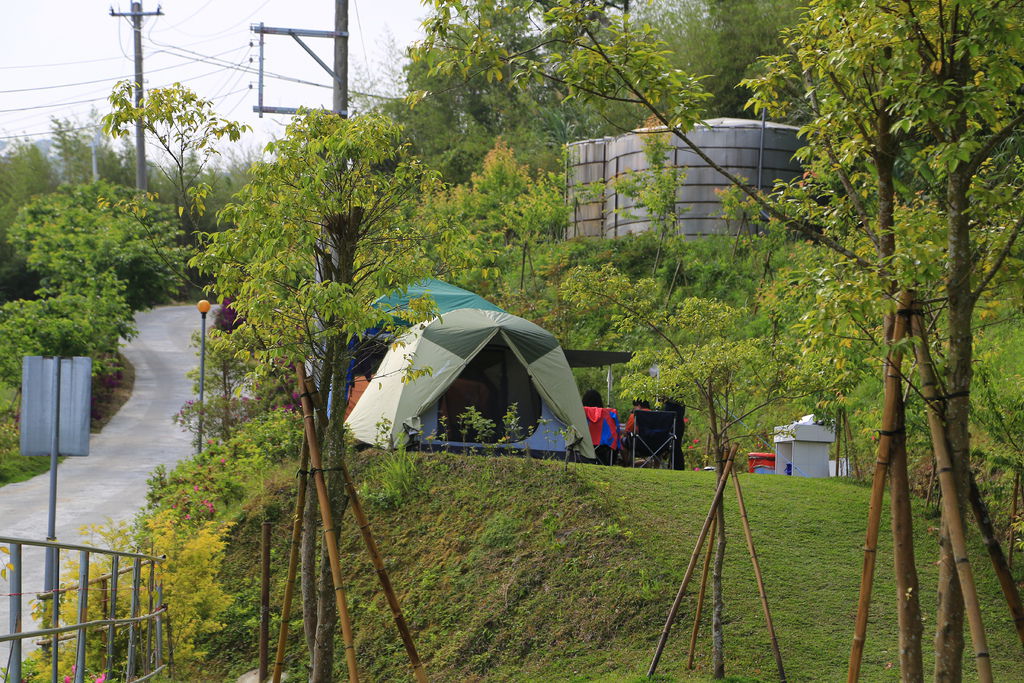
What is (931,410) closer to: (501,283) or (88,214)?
(501,283)

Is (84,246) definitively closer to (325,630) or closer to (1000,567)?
(325,630)

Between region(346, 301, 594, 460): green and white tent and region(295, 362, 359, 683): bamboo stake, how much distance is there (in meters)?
6.22

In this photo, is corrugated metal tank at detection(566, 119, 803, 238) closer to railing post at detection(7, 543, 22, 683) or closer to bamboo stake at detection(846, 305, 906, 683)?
bamboo stake at detection(846, 305, 906, 683)

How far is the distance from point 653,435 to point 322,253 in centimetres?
792

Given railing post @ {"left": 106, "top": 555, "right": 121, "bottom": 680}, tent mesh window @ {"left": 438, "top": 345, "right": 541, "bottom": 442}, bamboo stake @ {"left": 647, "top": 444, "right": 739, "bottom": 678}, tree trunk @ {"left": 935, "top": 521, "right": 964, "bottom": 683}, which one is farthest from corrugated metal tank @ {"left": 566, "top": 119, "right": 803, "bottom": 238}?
tree trunk @ {"left": 935, "top": 521, "right": 964, "bottom": 683}

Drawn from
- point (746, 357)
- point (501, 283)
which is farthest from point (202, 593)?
point (501, 283)

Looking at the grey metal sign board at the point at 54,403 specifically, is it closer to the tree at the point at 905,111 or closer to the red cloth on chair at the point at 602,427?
the tree at the point at 905,111

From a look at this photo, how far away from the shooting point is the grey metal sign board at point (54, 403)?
24.9ft

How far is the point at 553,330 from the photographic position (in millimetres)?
18812

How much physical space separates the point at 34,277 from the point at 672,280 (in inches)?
909

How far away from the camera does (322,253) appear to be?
6.33 m

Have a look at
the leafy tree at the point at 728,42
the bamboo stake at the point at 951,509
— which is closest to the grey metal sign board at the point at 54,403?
the bamboo stake at the point at 951,509

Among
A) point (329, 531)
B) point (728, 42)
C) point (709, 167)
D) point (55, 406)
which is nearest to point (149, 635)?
point (55, 406)

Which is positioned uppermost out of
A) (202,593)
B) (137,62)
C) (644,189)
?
(137,62)
